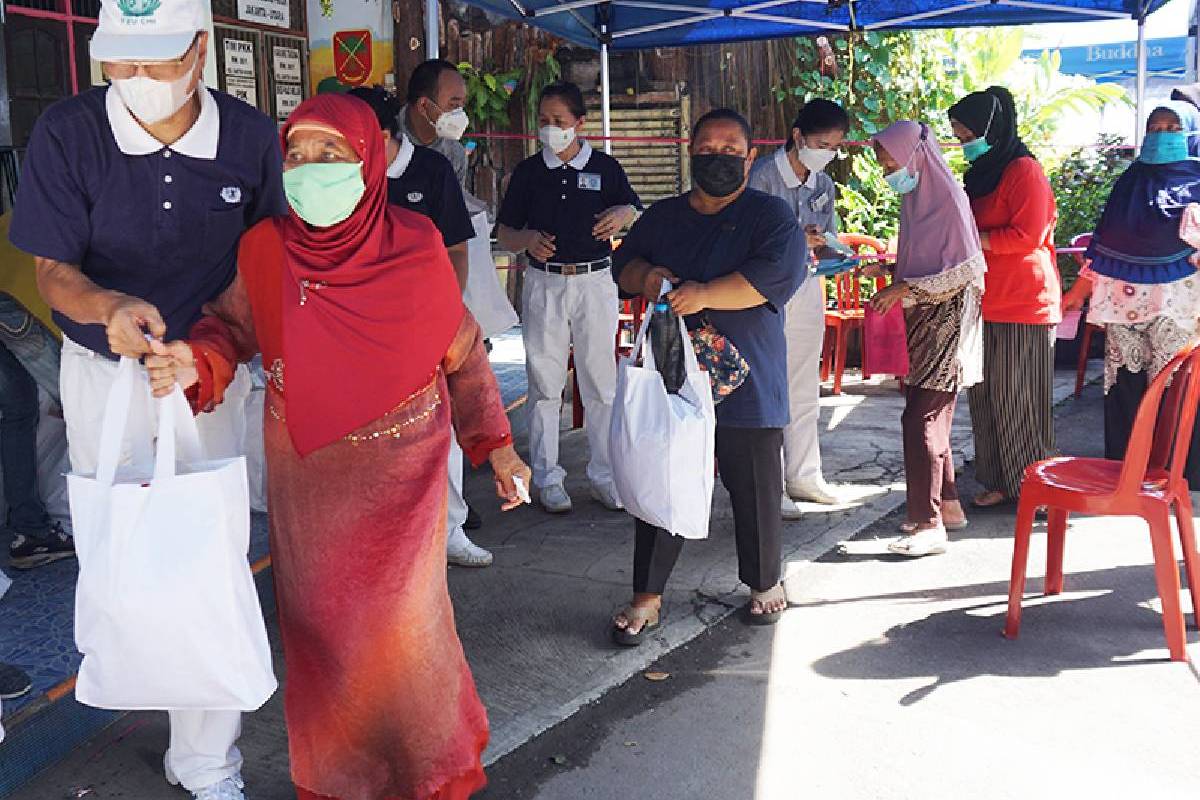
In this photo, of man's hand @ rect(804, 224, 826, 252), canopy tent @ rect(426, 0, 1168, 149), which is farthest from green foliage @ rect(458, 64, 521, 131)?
man's hand @ rect(804, 224, 826, 252)

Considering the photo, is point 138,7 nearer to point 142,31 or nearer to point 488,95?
point 142,31

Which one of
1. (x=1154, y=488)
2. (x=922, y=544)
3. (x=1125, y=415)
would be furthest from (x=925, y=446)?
(x=1125, y=415)

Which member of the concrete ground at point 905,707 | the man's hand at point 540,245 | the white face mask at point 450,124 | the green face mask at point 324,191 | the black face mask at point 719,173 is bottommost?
the concrete ground at point 905,707

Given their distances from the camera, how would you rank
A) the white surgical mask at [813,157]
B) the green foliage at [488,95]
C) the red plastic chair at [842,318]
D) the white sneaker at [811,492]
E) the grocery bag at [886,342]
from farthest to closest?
the green foliage at [488,95], the red plastic chair at [842,318], the grocery bag at [886,342], the white sneaker at [811,492], the white surgical mask at [813,157]

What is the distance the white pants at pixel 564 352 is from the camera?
600 centimetres

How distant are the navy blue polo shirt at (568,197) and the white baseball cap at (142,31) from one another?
311 centimetres

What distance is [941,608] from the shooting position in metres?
4.75

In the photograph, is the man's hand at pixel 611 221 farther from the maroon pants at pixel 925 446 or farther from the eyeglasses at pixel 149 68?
the eyeglasses at pixel 149 68

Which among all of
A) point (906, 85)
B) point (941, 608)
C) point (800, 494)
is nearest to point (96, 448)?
point (941, 608)

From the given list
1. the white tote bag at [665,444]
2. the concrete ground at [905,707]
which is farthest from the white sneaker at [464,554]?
the white tote bag at [665,444]

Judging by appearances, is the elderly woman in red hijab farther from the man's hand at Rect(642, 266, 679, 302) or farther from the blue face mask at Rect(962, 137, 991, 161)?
the blue face mask at Rect(962, 137, 991, 161)

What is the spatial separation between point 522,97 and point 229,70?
164 inches

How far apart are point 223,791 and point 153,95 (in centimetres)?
170

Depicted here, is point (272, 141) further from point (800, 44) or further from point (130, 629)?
point (800, 44)
